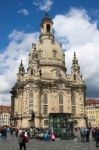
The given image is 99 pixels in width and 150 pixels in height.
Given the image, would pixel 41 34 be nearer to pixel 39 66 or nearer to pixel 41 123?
pixel 39 66

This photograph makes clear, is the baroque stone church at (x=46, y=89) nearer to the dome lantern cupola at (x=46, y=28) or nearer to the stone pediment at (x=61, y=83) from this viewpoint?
the stone pediment at (x=61, y=83)

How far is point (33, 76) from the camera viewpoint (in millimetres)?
76000

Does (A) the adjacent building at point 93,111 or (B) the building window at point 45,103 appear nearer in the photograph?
(B) the building window at point 45,103

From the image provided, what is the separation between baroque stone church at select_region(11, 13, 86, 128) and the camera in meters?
73.9

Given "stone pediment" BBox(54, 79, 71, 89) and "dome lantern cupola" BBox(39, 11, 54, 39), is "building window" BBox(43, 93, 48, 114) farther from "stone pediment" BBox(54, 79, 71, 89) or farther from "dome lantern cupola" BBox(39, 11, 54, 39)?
"dome lantern cupola" BBox(39, 11, 54, 39)

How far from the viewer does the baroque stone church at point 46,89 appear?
7394 cm

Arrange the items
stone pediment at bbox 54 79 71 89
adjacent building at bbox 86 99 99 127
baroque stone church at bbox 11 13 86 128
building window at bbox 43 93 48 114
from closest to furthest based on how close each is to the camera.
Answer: baroque stone church at bbox 11 13 86 128 → building window at bbox 43 93 48 114 → stone pediment at bbox 54 79 71 89 → adjacent building at bbox 86 99 99 127

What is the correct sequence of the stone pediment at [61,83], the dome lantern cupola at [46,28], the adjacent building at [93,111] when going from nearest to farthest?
the stone pediment at [61,83] < the dome lantern cupola at [46,28] < the adjacent building at [93,111]

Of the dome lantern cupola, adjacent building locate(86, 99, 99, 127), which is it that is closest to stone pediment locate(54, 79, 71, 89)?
the dome lantern cupola

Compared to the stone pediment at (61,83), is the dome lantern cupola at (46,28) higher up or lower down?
higher up

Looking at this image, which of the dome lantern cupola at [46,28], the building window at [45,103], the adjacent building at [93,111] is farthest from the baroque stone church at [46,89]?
the adjacent building at [93,111]

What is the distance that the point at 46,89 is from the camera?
251 feet

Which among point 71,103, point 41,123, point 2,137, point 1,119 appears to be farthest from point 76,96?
point 1,119

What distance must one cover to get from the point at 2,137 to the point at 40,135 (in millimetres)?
6074
